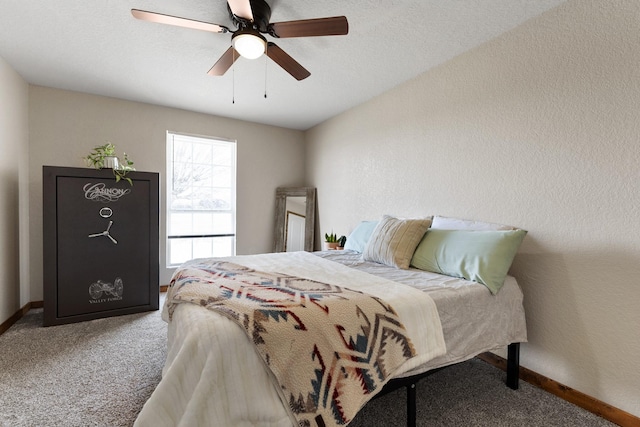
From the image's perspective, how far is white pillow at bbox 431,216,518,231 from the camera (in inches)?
83.1

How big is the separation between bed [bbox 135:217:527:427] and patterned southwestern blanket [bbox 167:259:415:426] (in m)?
0.04

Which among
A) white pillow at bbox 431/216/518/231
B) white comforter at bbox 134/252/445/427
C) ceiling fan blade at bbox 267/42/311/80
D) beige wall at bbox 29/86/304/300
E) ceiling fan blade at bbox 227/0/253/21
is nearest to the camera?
white comforter at bbox 134/252/445/427

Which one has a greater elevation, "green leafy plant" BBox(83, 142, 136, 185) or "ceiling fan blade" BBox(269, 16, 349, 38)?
"ceiling fan blade" BBox(269, 16, 349, 38)

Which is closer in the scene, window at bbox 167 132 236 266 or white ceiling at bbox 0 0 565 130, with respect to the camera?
white ceiling at bbox 0 0 565 130

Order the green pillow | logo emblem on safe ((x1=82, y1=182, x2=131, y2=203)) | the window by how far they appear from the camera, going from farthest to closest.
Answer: the window
logo emblem on safe ((x1=82, y1=182, x2=131, y2=203))
the green pillow

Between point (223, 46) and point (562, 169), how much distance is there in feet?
8.53

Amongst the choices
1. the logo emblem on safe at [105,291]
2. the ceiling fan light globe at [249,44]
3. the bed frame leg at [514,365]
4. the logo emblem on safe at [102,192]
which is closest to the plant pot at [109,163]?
the logo emblem on safe at [102,192]

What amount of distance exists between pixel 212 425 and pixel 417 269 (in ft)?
5.27

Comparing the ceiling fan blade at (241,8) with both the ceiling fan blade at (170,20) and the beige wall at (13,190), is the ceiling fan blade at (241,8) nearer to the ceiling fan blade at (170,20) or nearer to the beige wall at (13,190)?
the ceiling fan blade at (170,20)

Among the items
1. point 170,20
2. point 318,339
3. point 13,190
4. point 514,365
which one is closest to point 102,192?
point 13,190

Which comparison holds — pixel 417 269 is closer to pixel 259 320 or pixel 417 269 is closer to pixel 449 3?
pixel 259 320

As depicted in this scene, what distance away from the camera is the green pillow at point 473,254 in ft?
5.68

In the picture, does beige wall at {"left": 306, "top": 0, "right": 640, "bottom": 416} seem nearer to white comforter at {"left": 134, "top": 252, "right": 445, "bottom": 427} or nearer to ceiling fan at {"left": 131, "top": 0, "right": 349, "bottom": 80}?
ceiling fan at {"left": 131, "top": 0, "right": 349, "bottom": 80}

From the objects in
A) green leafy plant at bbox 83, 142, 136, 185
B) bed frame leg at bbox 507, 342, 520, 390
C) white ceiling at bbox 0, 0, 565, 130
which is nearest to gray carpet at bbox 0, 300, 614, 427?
bed frame leg at bbox 507, 342, 520, 390
